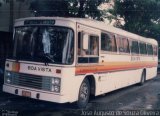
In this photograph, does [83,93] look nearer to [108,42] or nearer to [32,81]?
[32,81]

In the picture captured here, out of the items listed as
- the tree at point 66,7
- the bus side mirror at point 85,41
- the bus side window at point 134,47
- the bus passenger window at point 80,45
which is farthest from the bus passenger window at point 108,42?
the tree at point 66,7

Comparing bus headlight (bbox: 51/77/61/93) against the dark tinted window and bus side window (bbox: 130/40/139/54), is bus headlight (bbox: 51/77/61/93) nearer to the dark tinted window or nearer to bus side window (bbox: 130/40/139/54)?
bus side window (bbox: 130/40/139/54)

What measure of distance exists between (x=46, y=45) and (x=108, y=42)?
11.8 feet

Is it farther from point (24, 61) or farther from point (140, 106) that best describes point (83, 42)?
point (140, 106)

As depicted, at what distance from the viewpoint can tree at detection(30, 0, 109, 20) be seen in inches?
656

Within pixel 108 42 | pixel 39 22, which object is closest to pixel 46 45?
pixel 39 22

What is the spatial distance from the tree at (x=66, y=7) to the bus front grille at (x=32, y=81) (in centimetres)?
800

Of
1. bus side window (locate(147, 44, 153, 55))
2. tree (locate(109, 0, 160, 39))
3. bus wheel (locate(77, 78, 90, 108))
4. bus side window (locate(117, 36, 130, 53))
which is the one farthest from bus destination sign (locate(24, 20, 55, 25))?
tree (locate(109, 0, 160, 39))

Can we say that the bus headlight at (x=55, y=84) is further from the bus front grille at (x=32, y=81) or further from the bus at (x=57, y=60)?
the bus front grille at (x=32, y=81)

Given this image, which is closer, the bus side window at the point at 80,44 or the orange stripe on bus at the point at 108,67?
the bus side window at the point at 80,44

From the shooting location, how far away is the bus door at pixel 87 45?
9.30m

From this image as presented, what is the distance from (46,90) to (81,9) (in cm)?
925

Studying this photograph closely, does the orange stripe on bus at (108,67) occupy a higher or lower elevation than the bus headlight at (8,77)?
higher

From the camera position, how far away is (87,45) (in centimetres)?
977
